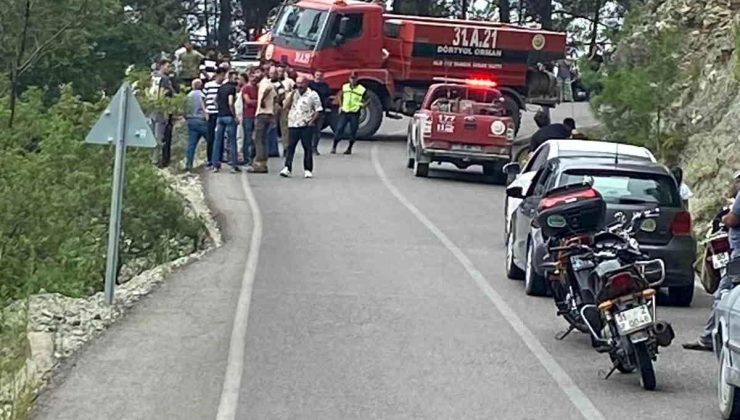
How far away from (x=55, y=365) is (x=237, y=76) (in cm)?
2049

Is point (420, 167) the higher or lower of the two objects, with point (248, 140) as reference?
lower

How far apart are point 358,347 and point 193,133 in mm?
17094

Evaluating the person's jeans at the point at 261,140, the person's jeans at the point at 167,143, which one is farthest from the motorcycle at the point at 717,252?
the person's jeans at the point at 167,143

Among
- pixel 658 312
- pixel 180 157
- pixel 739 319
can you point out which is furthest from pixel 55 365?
pixel 180 157

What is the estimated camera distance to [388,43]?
39.2 metres

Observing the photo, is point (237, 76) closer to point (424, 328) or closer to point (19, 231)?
point (19, 231)

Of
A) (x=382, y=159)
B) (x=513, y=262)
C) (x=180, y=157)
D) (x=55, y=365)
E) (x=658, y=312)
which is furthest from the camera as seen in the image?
(x=382, y=159)

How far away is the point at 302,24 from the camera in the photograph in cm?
3859

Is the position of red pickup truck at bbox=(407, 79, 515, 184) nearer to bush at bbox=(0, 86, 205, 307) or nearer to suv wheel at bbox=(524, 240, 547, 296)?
bush at bbox=(0, 86, 205, 307)

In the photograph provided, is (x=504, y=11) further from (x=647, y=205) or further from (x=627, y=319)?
(x=627, y=319)

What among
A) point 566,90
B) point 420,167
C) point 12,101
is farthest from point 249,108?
point 566,90

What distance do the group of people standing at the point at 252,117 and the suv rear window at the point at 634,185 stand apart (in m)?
12.6

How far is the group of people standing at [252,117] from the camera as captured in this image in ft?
94.6

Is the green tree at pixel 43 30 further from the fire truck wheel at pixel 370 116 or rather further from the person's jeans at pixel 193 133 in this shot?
the person's jeans at pixel 193 133
